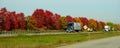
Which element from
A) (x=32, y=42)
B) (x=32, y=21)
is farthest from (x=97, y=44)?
(x=32, y=21)

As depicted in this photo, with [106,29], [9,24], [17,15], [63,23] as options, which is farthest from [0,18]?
[106,29]

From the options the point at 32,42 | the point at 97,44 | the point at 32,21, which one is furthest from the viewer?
the point at 32,21

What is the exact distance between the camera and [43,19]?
123375 mm

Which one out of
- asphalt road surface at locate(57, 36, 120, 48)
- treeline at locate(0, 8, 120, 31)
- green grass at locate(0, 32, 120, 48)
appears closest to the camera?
green grass at locate(0, 32, 120, 48)

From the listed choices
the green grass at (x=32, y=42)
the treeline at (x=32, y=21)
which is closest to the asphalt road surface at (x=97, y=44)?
the green grass at (x=32, y=42)

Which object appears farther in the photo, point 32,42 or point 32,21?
point 32,21

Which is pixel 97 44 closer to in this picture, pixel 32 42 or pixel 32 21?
pixel 32 42

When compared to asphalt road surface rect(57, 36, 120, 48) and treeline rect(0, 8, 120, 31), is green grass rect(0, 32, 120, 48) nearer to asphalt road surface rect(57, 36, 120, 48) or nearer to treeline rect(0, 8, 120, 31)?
asphalt road surface rect(57, 36, 120, 48)

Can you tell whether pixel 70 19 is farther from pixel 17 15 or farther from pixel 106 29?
pixel 17 15

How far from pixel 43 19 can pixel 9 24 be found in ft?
62.9

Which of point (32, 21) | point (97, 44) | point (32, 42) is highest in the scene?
point (32, 21)

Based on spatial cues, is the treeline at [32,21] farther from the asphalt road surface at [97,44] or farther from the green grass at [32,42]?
the asphalt road surface at [97,44]

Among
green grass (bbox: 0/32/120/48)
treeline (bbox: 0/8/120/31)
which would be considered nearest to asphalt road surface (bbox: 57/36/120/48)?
green grass (bbox: 0/32/120/48)

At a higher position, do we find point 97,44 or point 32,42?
point 32,42
